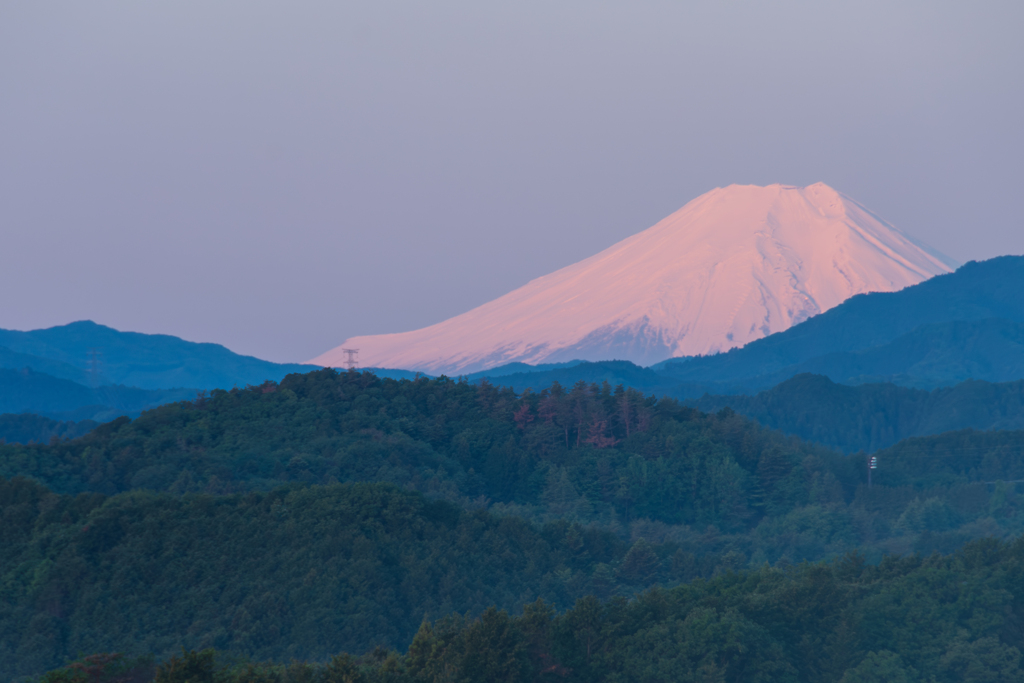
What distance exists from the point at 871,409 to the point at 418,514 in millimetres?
77767

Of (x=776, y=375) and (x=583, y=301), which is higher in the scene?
(x=583, y=301)

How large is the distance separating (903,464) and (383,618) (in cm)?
4840

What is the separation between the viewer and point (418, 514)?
44.6 m

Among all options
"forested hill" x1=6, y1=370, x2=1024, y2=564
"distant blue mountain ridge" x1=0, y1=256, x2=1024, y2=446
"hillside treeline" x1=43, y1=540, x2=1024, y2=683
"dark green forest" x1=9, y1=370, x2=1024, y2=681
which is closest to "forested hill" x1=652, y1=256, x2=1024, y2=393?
"distant blue mountain ridge" x1=0, y1=256, x2=1024, y2=446

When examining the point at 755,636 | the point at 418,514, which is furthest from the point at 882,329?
the point at 755,636

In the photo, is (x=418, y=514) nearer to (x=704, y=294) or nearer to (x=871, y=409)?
(x=871, y=409)

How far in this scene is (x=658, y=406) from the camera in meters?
73.4

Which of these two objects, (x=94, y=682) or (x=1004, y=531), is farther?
(x=1004, y=531)

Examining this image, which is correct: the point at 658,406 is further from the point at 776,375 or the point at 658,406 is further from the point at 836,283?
the point at 836,283

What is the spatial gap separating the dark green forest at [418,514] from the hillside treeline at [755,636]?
12.4 inches

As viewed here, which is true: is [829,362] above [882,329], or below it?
below

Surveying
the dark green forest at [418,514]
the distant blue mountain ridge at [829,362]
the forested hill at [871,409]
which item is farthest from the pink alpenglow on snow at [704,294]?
the dark green forest at [418,514]

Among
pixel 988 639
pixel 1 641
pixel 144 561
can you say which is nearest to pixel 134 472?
pixel 144 561

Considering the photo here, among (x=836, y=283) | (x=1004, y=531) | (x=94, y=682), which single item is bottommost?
(x=1004, y=531)
